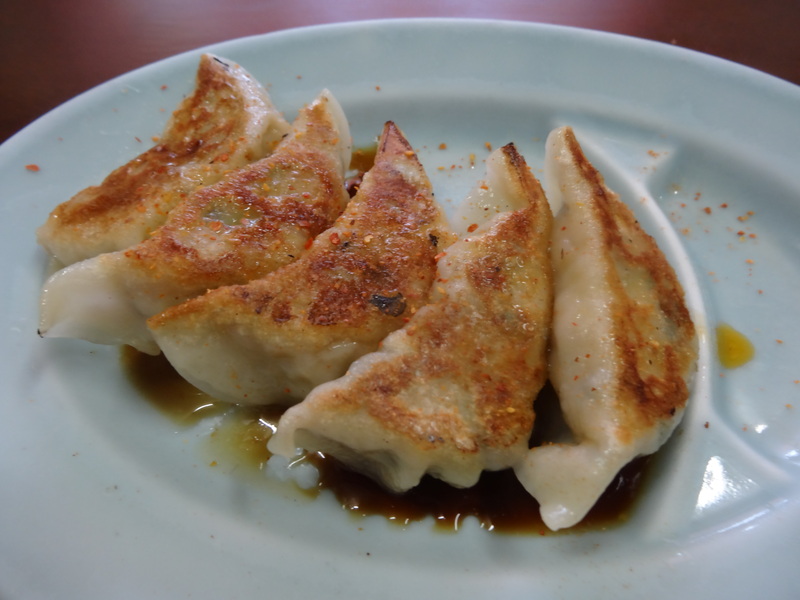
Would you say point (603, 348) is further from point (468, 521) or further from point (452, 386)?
point (468, 521)

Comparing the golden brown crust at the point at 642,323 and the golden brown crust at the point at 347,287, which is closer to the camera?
the golden brown crust at the point at 642,323

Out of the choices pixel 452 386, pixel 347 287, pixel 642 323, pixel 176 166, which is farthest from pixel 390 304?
pixel 176 166

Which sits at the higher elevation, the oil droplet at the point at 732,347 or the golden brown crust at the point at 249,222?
the golden brown crust at the point at 249,222

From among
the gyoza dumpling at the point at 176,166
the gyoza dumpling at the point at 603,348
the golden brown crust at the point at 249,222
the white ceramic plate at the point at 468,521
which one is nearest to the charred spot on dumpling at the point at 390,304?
the golden brown crust at the point at 249,222

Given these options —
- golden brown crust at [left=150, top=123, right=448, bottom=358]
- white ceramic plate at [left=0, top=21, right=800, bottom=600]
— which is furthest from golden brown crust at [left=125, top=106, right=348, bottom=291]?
white ceramic plate at [left=0, top=21, right=800, bottom=600]

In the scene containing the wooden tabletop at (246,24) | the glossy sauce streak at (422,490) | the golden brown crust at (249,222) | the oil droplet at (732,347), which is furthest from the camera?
the wooden tabletop at (246,24)

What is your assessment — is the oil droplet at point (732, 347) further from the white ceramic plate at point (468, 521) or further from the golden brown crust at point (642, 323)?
the golden brown crust at point (642, 323)
